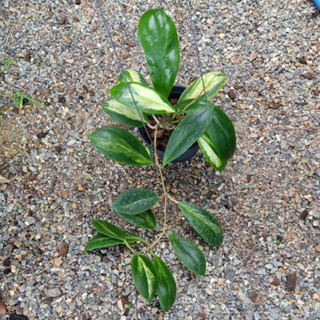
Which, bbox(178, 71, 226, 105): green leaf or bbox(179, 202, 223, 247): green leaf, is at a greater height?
bbox(178, 71, 226, 105): green leaf

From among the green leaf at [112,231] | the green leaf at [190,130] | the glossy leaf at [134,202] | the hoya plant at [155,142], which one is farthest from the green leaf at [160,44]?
the green leaf at [112,231]

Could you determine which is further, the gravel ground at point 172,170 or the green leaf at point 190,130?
the gravel ground at point 172,170

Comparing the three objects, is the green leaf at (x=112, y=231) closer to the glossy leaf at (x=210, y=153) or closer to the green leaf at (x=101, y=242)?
the green leaf at (x=101, y=242)

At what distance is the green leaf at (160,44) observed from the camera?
129 cm

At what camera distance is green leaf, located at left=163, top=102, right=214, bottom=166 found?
1.21m

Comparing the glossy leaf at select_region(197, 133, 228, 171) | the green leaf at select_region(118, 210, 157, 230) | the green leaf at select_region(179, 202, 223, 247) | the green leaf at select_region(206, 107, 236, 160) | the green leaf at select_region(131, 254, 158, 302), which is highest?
the green leaf at select_region(206, 107, 236, 160)

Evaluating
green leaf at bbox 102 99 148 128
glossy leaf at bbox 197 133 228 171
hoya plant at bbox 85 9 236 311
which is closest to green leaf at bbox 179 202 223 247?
hoya plant at bbox 85 9 236 311

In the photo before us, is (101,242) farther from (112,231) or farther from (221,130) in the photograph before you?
(221,130)

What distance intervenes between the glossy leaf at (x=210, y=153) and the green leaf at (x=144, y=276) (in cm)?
30

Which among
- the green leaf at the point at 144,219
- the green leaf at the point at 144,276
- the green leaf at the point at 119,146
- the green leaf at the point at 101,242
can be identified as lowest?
the green leaf at the point at 101,242

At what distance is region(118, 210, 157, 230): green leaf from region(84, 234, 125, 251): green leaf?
0.20 feet

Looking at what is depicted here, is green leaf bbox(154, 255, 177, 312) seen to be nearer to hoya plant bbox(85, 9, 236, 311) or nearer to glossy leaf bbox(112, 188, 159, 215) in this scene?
hoya plant bbox(85, 9, 236, 311)

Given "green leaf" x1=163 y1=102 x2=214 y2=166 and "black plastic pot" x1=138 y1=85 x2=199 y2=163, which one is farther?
"black plastic pot" x1=138 y1=85 x2=199 y2=163

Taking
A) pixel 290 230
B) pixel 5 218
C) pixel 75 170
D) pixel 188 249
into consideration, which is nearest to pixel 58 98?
pixel 75 170
